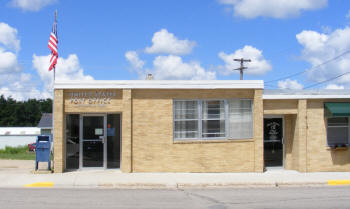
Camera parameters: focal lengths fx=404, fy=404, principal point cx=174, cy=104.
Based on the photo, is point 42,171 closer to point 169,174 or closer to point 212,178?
point 169,174

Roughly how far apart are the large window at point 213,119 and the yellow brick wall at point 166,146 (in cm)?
26

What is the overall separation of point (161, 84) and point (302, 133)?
582 cm

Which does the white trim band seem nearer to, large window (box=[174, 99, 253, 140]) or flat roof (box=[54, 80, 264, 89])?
flat roof (box=[54, 80, 264, 89])

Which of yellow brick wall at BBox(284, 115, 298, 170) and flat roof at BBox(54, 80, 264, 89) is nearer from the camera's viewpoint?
flat roof at BBox(54, 80, 264, 89)

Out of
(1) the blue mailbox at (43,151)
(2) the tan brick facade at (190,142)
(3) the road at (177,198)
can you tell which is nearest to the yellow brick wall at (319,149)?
(2) the tan brick facade at (190,142)

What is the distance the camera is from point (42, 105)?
118875 millimetres

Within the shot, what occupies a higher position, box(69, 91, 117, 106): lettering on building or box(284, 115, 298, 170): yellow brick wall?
box(69, 91, 117, 106): lettering on building

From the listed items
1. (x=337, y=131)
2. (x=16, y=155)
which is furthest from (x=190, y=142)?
(x=16, y=155)

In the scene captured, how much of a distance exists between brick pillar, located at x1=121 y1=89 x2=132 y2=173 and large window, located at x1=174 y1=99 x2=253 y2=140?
1.75 metres

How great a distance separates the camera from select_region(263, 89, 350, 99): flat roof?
15.7 metres

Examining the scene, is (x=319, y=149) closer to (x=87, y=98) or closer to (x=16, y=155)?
(x=87, y=98)

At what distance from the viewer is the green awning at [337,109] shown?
1552 cm

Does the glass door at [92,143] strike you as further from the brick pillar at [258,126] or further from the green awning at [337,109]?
the green awning at [337,109]

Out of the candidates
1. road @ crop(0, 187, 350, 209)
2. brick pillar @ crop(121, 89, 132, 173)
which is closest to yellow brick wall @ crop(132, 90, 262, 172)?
brick pillar @ crop(121, 89, 132, 173)
